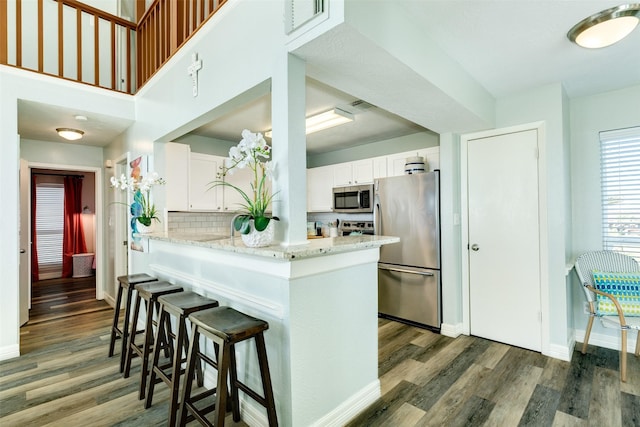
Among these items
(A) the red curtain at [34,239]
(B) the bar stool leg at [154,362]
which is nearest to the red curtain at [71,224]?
(A) the red curtain at [34,239]

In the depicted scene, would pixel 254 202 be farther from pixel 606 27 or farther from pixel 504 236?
pixel 504 236

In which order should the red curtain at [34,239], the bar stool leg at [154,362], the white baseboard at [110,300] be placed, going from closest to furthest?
the bar stool leg at [154,362] < the white baseboard at [110,300] < the red curtain at [34,239]

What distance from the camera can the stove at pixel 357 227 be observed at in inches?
168

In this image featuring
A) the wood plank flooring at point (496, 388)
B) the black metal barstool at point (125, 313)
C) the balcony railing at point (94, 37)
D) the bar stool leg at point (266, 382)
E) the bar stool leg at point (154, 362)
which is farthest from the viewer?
the balcony railing at point (94, 37)

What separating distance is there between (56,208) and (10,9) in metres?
3.96

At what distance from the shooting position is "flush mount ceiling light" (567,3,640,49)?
174 cm

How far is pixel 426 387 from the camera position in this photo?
2.27 meters

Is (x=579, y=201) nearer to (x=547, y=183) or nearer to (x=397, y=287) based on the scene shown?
(x=547, y=183)

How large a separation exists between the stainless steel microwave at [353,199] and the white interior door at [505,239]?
4.25 ft

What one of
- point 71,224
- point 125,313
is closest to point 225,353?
point 125,313

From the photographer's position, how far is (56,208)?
6.38 metres

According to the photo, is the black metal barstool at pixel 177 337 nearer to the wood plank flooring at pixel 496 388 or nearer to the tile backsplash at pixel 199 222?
the wood plank flooring at pixel 496 388

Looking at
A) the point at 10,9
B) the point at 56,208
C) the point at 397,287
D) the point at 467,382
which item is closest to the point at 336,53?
the point at 467,382

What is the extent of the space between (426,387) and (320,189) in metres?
3.29
